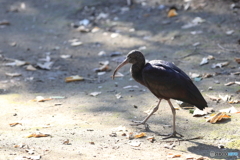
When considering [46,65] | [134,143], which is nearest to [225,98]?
[134,143]

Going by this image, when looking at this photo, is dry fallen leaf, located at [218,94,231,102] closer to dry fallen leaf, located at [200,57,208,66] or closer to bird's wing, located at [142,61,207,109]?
bird's wing, located at [142,61,207,109]

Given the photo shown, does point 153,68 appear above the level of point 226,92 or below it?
above

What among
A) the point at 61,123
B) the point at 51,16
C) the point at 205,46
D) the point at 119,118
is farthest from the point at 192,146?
the point at 51,16

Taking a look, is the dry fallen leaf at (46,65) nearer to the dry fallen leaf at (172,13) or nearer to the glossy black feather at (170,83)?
the dry fallen leaf at (172,13)

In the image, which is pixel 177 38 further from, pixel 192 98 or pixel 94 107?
pixel 192 98

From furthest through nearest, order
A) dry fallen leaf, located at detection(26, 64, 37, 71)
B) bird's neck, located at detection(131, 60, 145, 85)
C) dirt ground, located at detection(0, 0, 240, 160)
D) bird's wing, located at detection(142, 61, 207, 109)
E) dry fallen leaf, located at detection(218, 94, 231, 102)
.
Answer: dry fallen leaf, located at detection(26, 64, 37, 71), dry fallen leaf, located at detection(218, 94, 231, 102), bird's neck, located at detection(131, 60, 145, 85), bird's wing, located at detection(142, 61, 207, 109), dirt ground, located at detection(0, 0, 240, 160)

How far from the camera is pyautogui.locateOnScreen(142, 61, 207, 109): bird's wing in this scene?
502 centimetres

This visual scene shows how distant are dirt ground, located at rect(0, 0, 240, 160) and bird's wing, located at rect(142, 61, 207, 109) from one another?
476mm

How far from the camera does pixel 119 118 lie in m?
5.78

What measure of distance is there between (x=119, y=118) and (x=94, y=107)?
2.08 ft

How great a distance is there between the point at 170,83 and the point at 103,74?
330 centimetres

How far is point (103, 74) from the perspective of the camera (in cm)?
824

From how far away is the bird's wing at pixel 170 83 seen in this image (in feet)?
16.5

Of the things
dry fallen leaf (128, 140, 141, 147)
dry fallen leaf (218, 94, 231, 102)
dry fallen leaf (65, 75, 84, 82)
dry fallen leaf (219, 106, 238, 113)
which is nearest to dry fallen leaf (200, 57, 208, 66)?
dry fallen leaf (218, 94, 231, 102)
